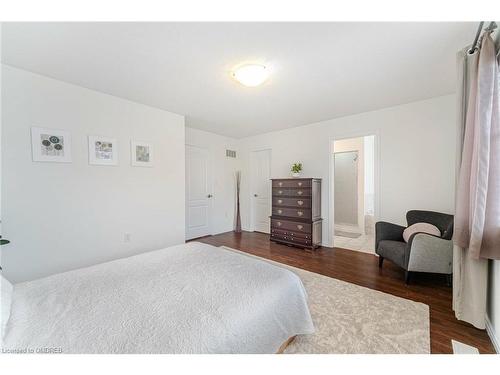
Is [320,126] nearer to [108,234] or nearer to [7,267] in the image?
[108,234]

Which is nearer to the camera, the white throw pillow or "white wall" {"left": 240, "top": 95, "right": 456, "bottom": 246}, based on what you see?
the white throw pillow

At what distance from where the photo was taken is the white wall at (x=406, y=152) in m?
2.89

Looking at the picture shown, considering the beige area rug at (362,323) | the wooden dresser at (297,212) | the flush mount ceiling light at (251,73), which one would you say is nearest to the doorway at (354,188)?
the wooden dresser at (297,212)

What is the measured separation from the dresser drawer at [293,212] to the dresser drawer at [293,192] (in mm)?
269

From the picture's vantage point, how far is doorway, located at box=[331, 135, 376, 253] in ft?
16.5

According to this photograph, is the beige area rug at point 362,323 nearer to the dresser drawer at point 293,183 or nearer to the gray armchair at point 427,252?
the gray armchair at point 427,252

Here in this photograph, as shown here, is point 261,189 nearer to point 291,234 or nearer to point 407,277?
point 291,234

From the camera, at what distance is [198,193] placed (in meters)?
4.66

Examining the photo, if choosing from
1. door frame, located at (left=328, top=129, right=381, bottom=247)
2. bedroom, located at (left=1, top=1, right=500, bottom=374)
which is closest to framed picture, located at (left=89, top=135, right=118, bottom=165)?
bedroom, located at (left=1, top=1, right=500, bottom=374)

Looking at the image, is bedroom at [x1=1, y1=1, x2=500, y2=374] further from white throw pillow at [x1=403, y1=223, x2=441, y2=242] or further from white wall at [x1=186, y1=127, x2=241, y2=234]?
white wall at [x1=186, y1=127, x2=241, y2=234]

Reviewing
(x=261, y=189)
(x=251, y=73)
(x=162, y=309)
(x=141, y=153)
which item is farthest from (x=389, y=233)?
(x=141, y=153)

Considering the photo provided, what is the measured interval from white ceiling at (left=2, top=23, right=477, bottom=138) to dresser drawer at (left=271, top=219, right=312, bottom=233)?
2.09 metres

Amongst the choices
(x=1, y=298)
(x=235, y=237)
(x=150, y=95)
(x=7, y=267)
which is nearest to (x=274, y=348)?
(x=1, y=298)

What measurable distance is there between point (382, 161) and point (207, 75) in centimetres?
298
